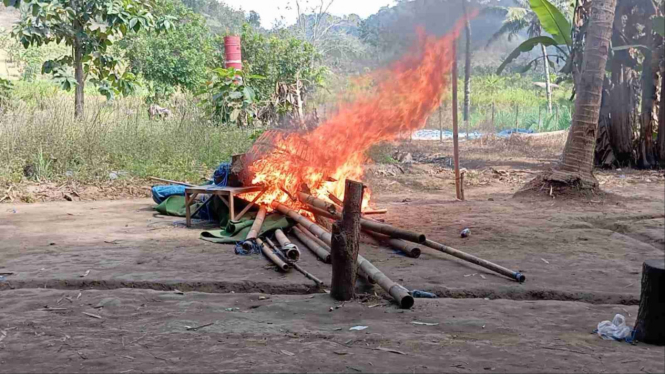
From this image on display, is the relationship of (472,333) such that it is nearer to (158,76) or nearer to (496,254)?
(496,254)

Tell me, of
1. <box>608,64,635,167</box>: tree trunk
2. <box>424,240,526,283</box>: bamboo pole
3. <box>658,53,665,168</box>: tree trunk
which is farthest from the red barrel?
<box>424,240,526,283</box>: bamboo pole

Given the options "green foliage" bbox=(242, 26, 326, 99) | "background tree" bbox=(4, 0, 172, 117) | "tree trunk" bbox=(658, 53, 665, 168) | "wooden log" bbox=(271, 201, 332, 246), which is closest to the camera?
"wooden log" bbox=(271, 201, 332, 246)

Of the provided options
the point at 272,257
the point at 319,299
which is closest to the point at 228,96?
the point at 272,257

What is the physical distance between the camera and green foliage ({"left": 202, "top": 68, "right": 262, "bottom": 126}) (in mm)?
12734

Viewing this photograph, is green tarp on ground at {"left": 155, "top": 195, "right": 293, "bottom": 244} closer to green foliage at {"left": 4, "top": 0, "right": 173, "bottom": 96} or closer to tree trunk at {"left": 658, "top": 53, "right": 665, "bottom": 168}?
green foliage at {"left": 4, "top": 0, "right": 173, "bottom": 96}

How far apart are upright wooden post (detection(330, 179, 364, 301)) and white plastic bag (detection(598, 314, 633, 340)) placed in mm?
1560

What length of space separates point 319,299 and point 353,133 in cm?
348

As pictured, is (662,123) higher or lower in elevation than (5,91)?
lower

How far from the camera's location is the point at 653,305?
11.3 ft

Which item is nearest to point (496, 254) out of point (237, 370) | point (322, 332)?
point (322, 332)

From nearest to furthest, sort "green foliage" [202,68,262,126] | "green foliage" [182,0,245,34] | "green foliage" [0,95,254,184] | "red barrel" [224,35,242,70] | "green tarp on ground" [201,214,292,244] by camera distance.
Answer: "green tarp on ground" [201,214,292,244]
"green foliage" [0,95,254,184]
"green foliage" [202,68,262,126]
"red barrel" [224,35,242,70]
"green foliage" [182,0,245,34]

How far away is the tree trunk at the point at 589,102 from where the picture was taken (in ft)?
28.3

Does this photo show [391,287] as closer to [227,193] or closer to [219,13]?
[227,193]

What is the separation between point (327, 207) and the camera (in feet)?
21.1
